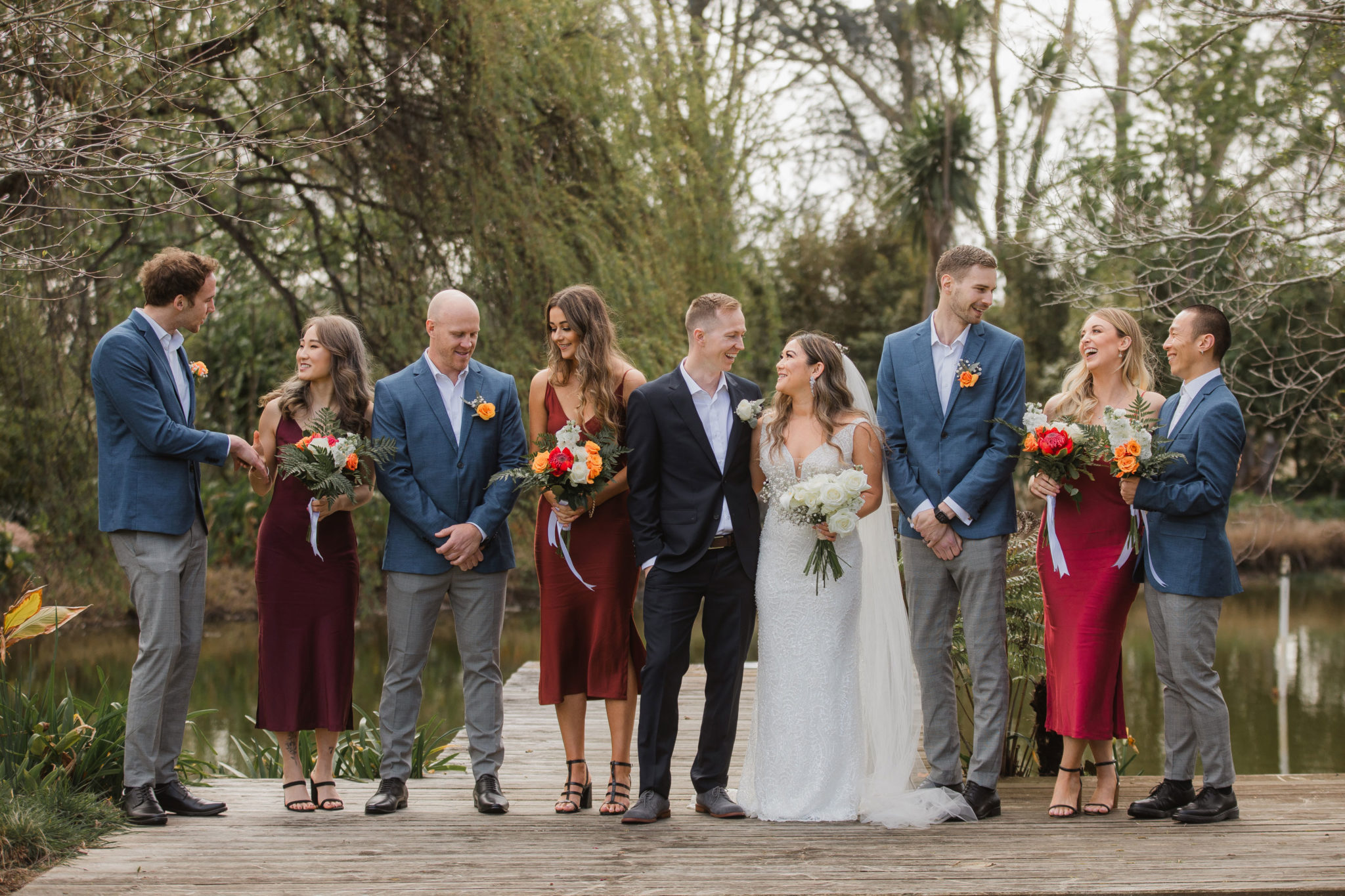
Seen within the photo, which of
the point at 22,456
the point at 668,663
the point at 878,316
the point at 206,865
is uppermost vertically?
the point at 878,316

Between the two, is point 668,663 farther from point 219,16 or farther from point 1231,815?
point 219,16

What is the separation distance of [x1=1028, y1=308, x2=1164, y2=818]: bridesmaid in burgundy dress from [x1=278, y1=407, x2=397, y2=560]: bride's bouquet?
262 centimetres

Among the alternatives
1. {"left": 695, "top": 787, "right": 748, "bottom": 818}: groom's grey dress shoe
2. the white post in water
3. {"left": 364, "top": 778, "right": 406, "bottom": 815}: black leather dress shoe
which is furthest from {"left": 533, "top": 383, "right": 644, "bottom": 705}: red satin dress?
the white post in water

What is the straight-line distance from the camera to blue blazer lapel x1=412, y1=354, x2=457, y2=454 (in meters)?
4.69

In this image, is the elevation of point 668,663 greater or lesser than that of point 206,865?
greater

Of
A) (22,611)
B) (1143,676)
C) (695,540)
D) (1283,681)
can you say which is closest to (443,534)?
(695,540)

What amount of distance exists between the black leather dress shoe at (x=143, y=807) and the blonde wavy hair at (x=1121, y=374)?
3.83 meters

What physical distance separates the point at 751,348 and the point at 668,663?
50.6 ft

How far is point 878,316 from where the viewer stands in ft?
75.7

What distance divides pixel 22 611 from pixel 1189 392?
15.8ft

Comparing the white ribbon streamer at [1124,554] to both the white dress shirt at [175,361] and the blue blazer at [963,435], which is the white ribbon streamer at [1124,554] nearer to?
the blue blazer at [963,435]

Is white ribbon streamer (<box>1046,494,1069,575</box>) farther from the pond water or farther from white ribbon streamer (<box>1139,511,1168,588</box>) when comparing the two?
the pond water

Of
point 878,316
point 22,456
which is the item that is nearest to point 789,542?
point 22,456

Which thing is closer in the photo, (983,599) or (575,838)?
(575,838)
